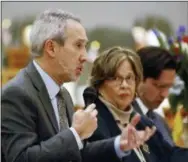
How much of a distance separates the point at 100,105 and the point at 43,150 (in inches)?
22.4

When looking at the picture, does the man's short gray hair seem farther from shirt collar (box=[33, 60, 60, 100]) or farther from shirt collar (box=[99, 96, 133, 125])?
shirt collar (box=[99, 96, 133, 125])

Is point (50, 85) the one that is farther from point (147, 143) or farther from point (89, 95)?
point (147, 143)

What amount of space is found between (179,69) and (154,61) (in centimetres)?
27

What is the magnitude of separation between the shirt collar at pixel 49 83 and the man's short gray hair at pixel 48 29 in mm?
48

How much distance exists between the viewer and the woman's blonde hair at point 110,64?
6.63 feet

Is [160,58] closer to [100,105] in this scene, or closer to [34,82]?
[100,105]

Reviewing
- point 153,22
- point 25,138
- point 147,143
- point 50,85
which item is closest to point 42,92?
point 50,85

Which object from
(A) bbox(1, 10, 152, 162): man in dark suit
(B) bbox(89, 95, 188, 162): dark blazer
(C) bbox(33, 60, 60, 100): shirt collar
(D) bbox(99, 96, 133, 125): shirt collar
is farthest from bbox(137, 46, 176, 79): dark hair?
(C) bbox(33, 60, 60, 100): shirt collar

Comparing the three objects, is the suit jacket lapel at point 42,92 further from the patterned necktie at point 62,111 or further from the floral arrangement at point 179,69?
the floral arrangement at point 179,69

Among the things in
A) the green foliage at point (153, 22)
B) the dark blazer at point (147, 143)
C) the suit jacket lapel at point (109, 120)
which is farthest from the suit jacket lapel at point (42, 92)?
the green foliage at point (153, 22)

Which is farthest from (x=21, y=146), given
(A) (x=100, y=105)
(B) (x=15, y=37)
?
(B) (x=15, y=37)

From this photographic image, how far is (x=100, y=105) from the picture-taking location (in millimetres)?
1998

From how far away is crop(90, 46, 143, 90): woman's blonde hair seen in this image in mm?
2021

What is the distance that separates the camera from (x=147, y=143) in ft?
6.89
